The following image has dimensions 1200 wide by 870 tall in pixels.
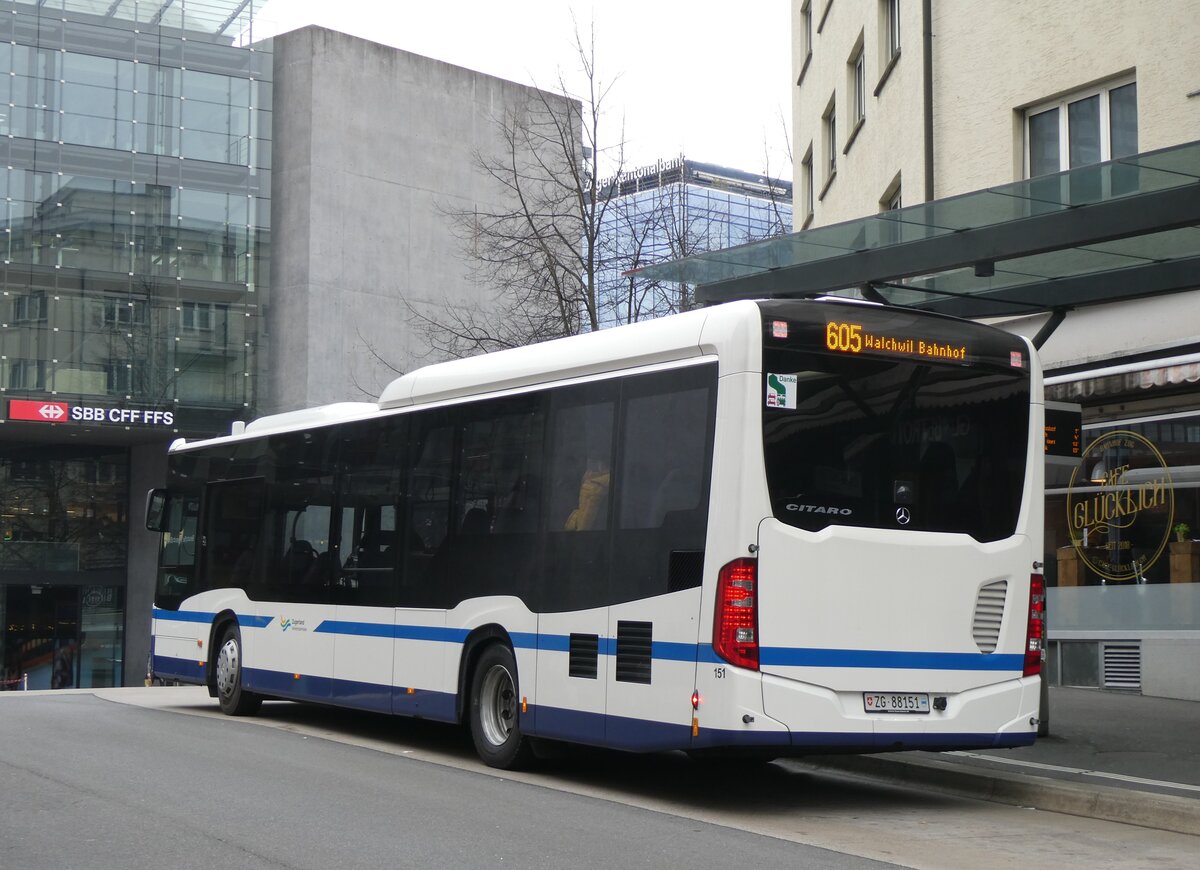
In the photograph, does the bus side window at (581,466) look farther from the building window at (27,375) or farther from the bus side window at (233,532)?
the building window at (27,375)

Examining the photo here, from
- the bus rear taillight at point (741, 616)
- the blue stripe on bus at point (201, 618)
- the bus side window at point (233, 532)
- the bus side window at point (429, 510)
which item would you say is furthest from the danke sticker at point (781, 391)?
the bus side window at point (233, 532)

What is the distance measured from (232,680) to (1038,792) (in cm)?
916

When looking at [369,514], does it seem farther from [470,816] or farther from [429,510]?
[470,816]

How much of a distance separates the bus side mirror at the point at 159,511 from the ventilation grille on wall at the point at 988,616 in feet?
Answer: 35.0

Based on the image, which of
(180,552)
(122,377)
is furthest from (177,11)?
(180,552)

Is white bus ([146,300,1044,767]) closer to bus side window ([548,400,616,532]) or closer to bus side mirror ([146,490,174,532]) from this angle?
bus side window ([548,400,616,532])

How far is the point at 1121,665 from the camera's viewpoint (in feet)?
58.4

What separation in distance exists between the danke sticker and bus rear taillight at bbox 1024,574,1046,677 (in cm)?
214

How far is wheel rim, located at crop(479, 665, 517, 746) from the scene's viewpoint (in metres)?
11.4

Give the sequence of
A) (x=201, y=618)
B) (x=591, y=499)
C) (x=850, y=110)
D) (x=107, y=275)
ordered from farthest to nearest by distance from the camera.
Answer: (x=107, y=275) < (x=850, y=110) < (x=201, y=618) < (x=591, y=499)

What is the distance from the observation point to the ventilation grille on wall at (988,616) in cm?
989

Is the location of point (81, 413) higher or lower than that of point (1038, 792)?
higher

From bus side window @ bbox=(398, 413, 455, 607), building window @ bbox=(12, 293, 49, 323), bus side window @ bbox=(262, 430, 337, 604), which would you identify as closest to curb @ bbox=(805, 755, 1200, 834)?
bus side window @ bbox=(398, 413, 455, 607)

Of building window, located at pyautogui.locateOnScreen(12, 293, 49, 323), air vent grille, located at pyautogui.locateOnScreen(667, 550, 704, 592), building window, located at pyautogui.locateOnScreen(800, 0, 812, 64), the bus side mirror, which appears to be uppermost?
building window, located at pyautogui.locateOnScreen(800, 0, 812, 64)
